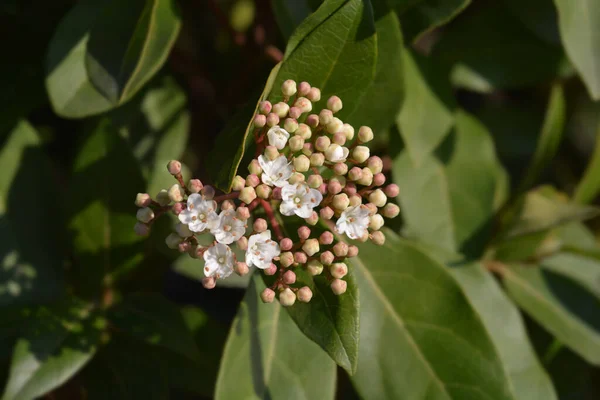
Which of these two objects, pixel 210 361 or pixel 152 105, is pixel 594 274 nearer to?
pixel 210 361

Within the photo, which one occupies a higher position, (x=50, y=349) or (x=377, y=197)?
(x=377, y=197)

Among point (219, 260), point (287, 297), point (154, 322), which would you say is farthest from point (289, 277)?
point (154, 322)

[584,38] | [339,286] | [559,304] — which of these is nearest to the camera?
[339,286]

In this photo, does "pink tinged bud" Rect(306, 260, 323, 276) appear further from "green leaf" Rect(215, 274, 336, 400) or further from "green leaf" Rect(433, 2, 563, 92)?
"green leaf" Rect(433, 2, 563, 92)

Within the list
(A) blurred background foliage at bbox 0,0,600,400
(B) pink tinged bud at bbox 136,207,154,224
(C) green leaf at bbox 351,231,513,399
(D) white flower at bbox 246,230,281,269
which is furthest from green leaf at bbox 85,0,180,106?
(C) green leaf at bbox 351,231,513,399

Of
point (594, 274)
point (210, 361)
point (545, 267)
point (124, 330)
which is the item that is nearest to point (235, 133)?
point (124, 330)

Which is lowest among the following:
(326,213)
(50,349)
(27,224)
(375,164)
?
(50,349)

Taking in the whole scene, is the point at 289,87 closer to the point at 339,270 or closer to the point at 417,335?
the point at 339,270

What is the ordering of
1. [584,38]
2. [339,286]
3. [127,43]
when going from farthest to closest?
[584,38] < [127,43] < [339,286]
